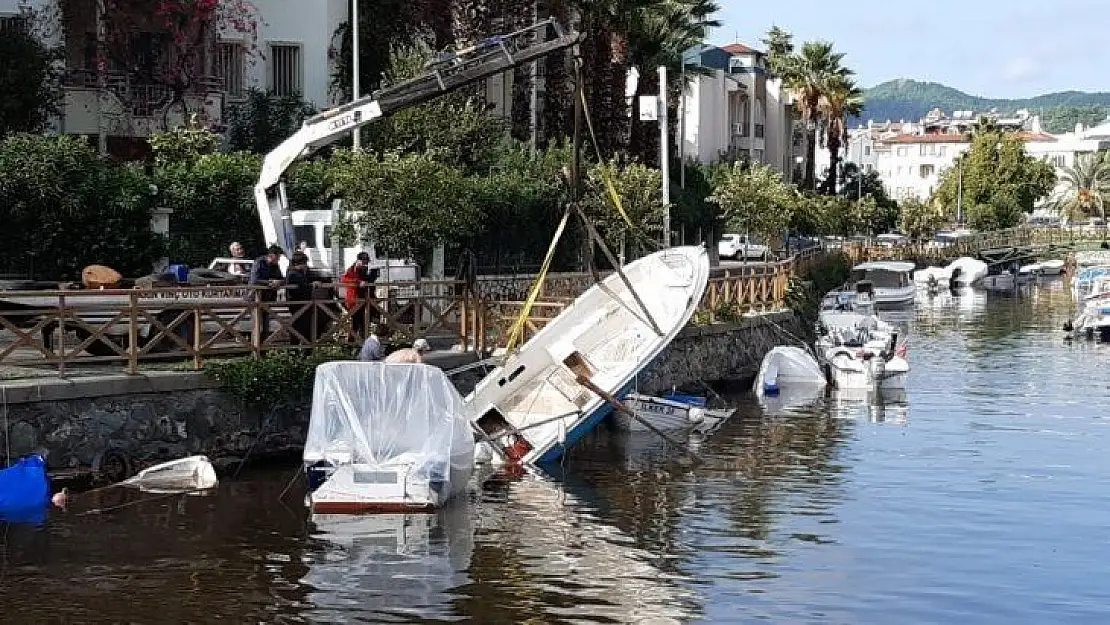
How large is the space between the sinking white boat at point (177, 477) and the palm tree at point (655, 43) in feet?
119

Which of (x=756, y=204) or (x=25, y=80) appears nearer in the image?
(x=25, y=80)

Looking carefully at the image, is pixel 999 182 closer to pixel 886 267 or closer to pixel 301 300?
pixel 886 267

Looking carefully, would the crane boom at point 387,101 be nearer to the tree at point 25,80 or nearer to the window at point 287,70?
the tree at point 25,80

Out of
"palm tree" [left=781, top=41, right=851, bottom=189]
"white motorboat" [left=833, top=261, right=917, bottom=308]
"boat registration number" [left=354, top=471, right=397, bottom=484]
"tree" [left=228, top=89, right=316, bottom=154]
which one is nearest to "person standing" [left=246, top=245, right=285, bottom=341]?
"boat registration number" [left=354, top=471, right=397, bottom=484]

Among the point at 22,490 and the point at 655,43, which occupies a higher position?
the point at 655,43

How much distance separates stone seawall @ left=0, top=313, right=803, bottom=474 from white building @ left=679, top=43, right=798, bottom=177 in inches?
2064

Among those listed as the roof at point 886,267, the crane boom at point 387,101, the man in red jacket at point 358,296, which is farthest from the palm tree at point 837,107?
the man in red jacket at point 358,296

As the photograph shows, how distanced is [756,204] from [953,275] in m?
38.7

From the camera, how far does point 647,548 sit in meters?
18.9

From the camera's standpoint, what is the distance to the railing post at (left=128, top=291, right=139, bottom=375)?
70.4 ft

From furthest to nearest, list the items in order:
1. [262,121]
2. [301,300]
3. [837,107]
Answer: [837,107] < [262,121] < [301,300]

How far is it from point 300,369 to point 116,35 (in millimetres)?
19756

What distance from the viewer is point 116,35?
131 feet

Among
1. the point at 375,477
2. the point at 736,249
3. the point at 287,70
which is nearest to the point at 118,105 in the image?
the point at 287,70
